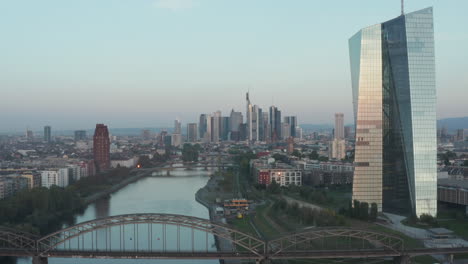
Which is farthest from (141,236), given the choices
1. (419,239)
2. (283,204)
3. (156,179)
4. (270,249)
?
(156,179)

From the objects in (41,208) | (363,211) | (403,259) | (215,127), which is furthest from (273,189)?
(215,127)

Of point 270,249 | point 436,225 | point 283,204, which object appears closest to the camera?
point 270,249

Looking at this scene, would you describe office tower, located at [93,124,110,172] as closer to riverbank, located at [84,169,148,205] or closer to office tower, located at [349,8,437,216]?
riverbank, located at [84,169,148,205]

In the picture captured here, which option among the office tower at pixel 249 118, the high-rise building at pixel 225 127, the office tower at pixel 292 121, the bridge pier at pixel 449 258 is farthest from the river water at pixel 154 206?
the high-rise building at pixel 225 127

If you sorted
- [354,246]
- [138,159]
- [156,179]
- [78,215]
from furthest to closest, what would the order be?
[138,159], [156,179], [78,215], [354,246]

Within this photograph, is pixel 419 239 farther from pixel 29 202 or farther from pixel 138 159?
pixel 138 159

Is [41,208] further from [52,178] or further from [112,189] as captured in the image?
[112,189]
